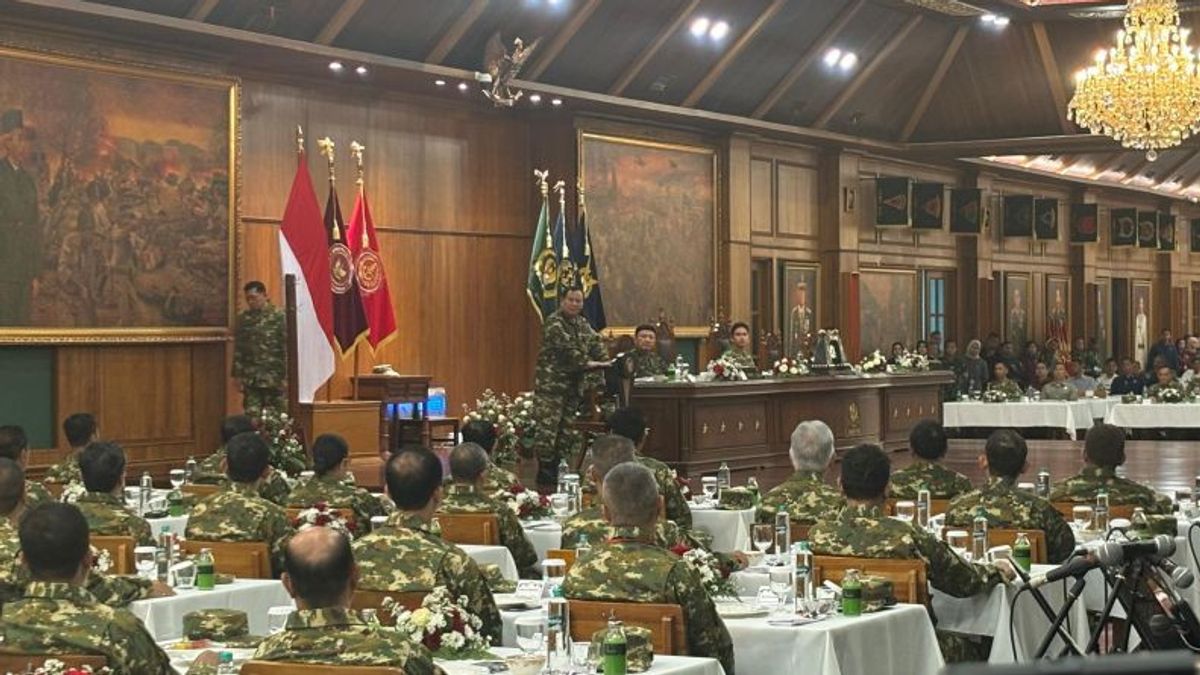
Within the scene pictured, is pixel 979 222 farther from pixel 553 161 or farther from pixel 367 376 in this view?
pixel 367 376

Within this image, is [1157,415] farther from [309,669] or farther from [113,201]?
[309,669]

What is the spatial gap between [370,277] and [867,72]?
33.2 feet

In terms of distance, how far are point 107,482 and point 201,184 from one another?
8.83 metres

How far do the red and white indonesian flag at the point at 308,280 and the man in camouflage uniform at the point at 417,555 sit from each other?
986 centimetres

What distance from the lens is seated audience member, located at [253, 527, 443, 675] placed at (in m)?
4.18

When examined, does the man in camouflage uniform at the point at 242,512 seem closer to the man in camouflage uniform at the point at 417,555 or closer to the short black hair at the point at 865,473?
the man in camouflage uniform at the point at 417,555

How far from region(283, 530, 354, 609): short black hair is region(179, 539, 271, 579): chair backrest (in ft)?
10.2

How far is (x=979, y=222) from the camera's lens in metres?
29.3

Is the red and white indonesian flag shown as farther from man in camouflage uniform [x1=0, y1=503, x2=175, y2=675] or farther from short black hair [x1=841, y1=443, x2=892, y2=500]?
man in camouflage uniform [x1=0, y1=503, x2=175, y2=675]

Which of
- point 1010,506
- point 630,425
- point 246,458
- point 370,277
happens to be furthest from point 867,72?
point 246,458

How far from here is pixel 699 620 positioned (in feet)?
17.6

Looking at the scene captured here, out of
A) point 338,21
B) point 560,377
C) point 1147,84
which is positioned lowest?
point 560,377

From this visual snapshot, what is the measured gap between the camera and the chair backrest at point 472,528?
813 centimetres

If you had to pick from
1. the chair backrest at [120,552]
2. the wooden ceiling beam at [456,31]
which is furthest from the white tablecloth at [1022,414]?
the chair backrest at [120,552]
